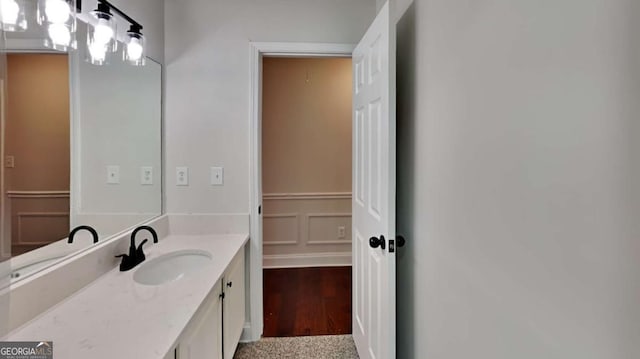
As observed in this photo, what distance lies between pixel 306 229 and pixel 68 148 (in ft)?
8.99

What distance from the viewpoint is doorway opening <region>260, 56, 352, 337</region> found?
384 centimetres

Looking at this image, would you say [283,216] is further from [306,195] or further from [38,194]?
[38,194]

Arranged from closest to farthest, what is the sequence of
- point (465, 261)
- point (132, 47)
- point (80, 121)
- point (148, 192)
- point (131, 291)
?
point (465, 261) → point (131, 291) → point (80, 121) → point (132, 47) → point (148, 192)

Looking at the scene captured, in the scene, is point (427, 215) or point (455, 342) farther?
point (427, 215)

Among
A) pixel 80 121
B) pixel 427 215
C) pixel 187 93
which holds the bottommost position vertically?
pixel 427 215

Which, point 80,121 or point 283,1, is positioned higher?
point 283,1

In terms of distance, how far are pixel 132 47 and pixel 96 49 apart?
0.26 metres

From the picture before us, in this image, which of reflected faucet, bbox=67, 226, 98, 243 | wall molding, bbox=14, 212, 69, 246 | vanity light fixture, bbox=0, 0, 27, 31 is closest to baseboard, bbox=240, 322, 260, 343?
reflected faucet, bbox=67, 226, 98, 243

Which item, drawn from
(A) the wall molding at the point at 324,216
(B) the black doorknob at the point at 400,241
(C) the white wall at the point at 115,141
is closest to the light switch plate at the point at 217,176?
(C) the white wall at the point at 115,141

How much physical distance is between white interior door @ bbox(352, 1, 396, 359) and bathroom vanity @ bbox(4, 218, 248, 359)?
29.8 inches

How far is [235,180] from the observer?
2.35 meters

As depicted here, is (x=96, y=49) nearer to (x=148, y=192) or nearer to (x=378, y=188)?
(x=148, y=192)

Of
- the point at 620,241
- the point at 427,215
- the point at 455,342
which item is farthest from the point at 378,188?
the point at 620,241

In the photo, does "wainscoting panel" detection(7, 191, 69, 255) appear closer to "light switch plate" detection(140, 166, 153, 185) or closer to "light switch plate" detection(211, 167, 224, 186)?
"light switch plate" detection(140, 166, 153, 185)
